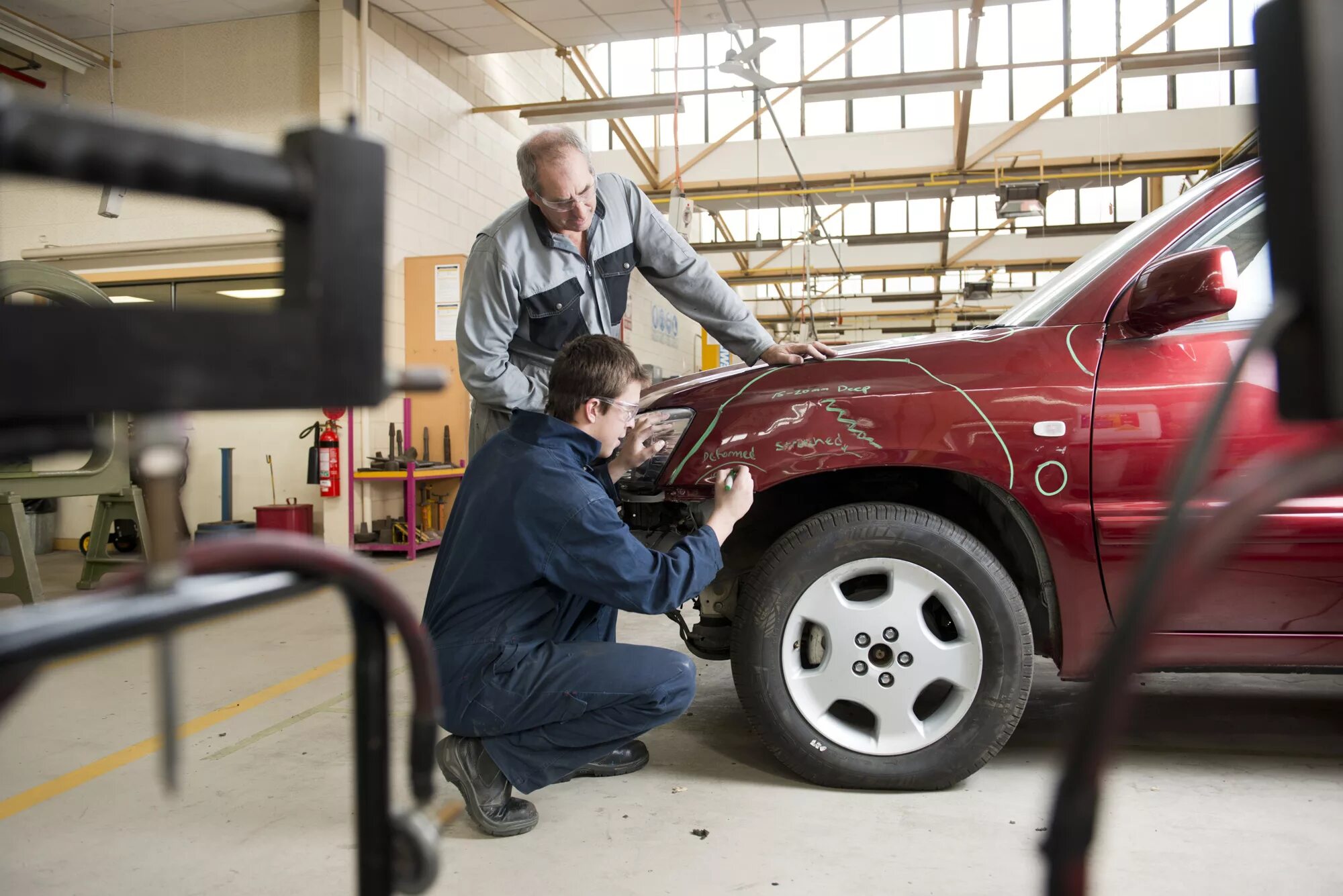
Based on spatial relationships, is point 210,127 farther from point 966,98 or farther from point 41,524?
point 966,98

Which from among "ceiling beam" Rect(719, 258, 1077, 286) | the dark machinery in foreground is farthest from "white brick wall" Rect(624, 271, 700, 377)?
the dark machinery in foreground

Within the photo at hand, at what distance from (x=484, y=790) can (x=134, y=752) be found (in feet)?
4.22

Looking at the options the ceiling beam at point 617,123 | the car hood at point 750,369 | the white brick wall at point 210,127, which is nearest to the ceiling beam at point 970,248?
the ceiling beam at point 617,123

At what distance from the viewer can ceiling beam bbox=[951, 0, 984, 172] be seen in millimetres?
8023

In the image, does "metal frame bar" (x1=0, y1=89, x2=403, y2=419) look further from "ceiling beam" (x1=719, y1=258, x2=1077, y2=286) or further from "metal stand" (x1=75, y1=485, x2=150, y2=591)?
"ceiling beam" (x1=719, y1=258, x2=1077, y2=286)

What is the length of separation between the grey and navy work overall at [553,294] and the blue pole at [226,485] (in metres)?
5.41

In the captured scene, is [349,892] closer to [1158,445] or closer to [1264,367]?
[1158,445]

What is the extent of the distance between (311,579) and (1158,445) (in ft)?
6.28

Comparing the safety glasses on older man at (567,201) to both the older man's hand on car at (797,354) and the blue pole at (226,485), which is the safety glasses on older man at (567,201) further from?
the blue pole at (226,485)

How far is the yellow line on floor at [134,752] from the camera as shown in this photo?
2334 mm

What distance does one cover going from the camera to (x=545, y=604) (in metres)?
2.16

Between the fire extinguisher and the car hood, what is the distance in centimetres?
487

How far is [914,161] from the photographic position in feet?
37.8

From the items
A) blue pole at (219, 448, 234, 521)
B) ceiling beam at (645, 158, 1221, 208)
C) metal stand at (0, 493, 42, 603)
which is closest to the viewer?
metal stand at (0, 493, 42, 603)
